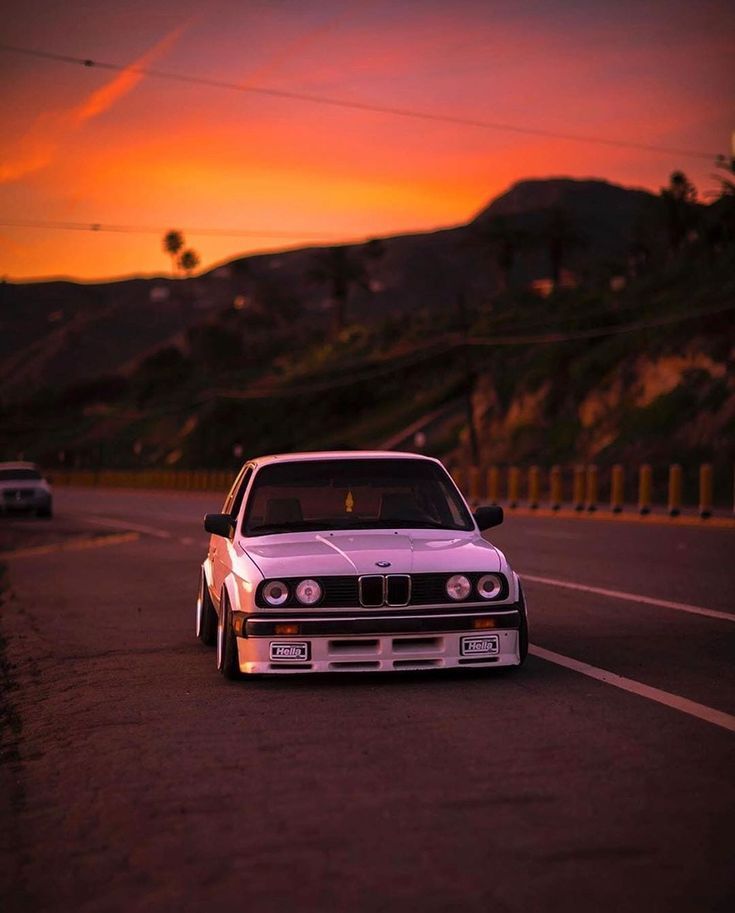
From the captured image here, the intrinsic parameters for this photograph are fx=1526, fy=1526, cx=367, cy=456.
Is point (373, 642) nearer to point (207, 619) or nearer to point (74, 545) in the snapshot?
point (207, 619)

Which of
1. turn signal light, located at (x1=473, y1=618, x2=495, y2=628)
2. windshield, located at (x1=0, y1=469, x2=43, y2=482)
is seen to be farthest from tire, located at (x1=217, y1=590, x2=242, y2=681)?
windshield, located at (x1=0, y1=469, x2=43, y2=482)

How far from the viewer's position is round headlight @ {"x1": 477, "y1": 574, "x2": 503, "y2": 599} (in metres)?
9.36

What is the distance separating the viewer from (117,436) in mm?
172000

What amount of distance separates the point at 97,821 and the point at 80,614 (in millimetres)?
9521

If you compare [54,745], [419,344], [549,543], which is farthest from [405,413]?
[54,745]

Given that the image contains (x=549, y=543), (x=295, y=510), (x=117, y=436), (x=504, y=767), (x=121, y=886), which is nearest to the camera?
(x=121, y=886)

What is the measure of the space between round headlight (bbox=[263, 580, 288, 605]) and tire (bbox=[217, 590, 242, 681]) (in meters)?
0.40

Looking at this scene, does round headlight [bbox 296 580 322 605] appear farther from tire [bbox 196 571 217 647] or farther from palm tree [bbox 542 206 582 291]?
palm tree [bbox 542 206 582 291]

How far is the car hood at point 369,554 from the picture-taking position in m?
9.29

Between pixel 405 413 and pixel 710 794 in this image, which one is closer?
pixel 710 794

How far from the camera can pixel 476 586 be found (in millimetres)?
9344

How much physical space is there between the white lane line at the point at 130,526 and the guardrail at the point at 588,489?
738 cm

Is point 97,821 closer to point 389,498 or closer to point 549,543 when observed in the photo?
point 389,498

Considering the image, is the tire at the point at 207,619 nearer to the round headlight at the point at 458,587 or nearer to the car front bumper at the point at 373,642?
the car front bumper at the point at 373,642
